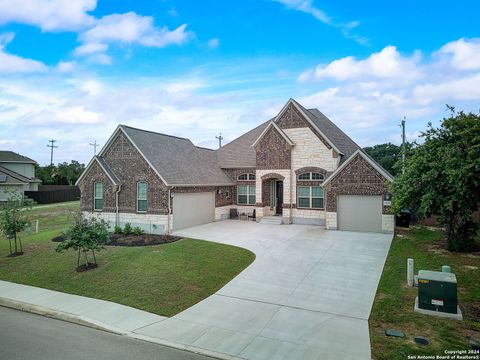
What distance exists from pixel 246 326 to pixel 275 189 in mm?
17772

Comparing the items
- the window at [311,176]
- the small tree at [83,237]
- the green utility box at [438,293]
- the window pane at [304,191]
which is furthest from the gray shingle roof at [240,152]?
the green utility box at [438,293]

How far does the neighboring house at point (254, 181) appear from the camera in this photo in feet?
65.7

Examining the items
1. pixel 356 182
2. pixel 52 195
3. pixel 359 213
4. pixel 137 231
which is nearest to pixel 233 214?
pixel 137 231

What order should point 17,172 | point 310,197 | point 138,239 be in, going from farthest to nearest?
point 17,172
point 310,197
point 138,239

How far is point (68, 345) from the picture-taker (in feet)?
25.0

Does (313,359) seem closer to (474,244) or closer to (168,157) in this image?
(474,244)

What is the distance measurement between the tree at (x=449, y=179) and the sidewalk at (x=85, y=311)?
38.3 ft

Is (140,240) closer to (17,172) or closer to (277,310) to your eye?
(277,310)

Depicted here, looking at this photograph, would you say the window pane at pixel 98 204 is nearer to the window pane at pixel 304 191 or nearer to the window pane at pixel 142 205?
the window pane at pixel 142 205

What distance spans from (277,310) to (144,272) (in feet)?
19.0

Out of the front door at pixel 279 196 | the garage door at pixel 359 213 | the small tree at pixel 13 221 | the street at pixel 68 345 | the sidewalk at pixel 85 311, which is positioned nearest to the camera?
the street at pixel 68 345

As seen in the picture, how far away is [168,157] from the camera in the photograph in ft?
74.5

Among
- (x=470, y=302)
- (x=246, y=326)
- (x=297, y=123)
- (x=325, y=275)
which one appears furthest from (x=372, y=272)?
(x=297, y=123)

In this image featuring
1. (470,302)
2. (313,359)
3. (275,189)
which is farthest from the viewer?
(275,189)
